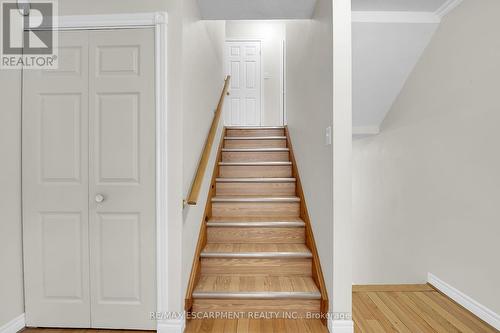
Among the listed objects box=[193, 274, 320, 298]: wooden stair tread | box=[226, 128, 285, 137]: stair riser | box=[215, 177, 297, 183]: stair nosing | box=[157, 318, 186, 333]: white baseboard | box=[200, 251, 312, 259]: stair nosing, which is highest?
box=[226, 128, 285, 137]: stair riser

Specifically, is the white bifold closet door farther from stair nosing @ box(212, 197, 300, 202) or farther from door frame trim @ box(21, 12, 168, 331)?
stair nosing @ box(212, 197, 300, 202)

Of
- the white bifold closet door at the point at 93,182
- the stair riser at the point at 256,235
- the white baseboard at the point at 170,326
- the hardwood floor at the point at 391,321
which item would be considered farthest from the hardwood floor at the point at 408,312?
the white bifold closet door at the point at 93,182

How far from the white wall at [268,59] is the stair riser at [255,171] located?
6.22ft

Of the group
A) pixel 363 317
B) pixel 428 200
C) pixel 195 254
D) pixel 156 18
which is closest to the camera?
pixel 156 18

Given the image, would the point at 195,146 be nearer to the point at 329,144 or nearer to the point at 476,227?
the point at 329,144

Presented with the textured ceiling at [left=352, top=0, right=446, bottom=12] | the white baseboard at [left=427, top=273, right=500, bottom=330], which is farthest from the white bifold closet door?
the white baseboard at [left=427, top=273, right=500, bottom=330]

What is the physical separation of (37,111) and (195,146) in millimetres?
1087

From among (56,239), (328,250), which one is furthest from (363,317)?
(56,239)

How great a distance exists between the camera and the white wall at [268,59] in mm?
5062

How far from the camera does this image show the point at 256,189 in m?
3.10

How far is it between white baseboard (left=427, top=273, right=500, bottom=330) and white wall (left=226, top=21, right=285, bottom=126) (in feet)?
11.1

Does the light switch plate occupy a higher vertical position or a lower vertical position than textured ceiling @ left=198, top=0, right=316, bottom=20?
lower

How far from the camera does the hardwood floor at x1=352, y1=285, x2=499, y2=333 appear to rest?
6.20 ft

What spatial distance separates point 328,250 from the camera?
194 cm
